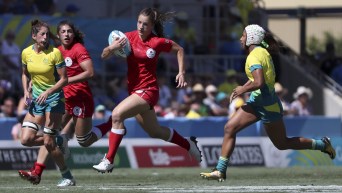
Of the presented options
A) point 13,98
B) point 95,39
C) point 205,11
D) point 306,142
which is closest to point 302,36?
point 205,11

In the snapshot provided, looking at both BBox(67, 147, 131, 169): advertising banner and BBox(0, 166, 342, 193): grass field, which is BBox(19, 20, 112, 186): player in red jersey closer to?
BBox(0, 166, 342, 193): grass field

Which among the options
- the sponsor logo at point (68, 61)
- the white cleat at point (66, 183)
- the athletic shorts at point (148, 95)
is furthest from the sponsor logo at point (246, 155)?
the white cleat at point (66, 183)

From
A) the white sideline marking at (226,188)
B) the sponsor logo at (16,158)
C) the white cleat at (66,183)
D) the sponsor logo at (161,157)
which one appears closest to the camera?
the white sideline marking at (226,188)

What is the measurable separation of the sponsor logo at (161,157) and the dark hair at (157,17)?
24.5ft

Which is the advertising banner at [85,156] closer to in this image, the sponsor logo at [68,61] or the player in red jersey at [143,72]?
the sponsor logo at [68,61]

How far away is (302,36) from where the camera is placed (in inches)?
1308

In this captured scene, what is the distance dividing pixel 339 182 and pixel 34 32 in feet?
14.3

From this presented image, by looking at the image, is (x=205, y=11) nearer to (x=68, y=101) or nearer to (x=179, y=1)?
(x=179, y=1)

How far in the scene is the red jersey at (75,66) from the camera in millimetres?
15516

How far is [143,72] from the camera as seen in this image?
1514cm

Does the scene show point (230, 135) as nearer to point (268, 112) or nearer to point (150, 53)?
point (268, 112)

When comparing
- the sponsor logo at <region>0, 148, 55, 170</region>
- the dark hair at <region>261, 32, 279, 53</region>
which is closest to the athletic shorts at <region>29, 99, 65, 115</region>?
the dark hair at <region>261, 32, 279, 53</region>

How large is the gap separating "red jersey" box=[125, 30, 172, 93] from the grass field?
4.25 feet

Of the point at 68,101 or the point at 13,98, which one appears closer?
the point at 68,101
